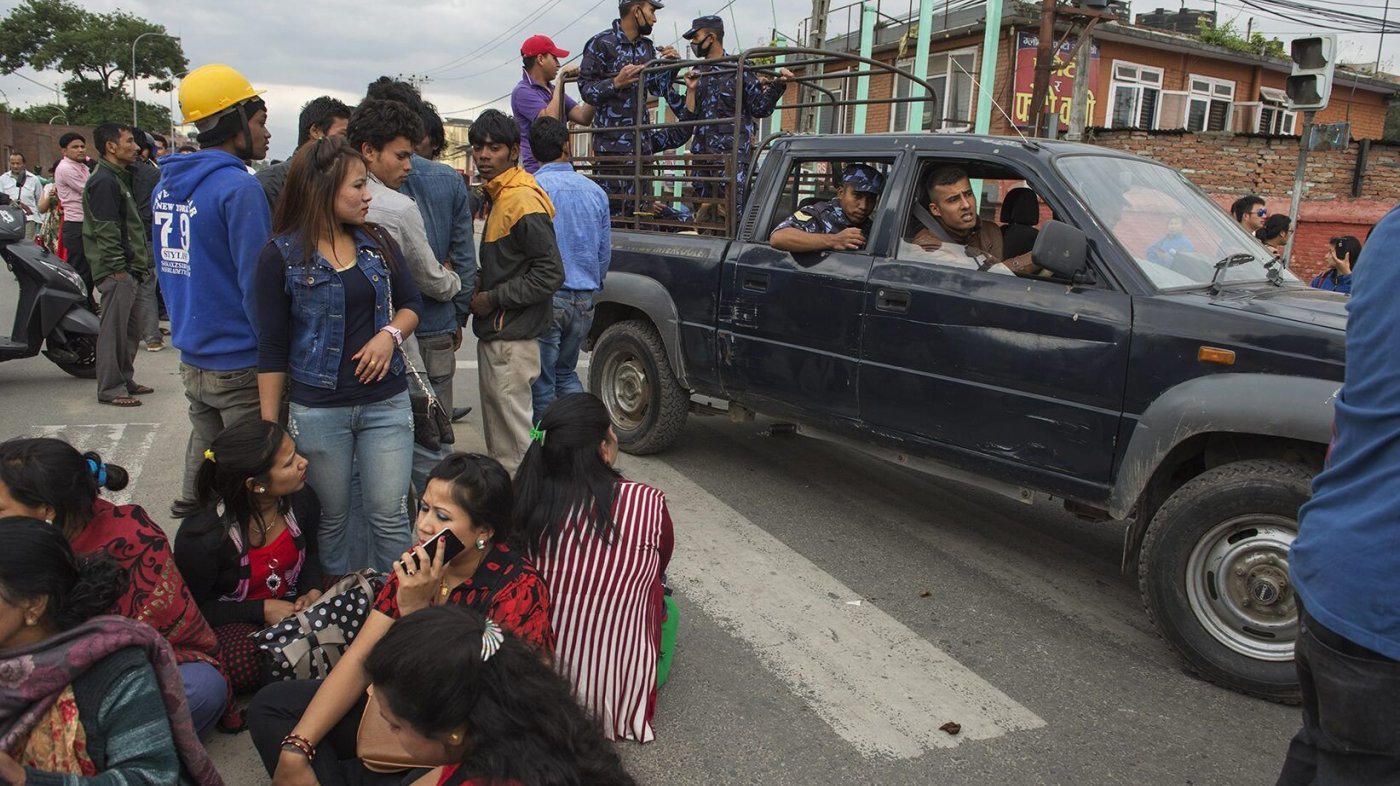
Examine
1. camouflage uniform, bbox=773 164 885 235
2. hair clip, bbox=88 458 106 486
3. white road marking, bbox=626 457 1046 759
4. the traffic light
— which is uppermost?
the traffic light

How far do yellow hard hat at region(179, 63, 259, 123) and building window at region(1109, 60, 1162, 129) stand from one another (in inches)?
790

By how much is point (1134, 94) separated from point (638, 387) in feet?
61.0

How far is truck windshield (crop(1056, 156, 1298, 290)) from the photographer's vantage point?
4078 mm

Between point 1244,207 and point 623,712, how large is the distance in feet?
25.0

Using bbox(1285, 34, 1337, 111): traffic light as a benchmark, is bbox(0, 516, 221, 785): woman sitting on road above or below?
below

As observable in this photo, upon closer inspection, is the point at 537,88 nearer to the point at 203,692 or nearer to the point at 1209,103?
the point at 203,692

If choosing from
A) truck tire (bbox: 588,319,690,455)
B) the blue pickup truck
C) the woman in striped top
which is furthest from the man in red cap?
the woman in striped top

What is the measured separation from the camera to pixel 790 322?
507 cm

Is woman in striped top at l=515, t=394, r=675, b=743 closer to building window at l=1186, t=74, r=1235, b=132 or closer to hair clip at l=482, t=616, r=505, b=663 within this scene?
hair clip at l=482, t=616, r=505, b=663

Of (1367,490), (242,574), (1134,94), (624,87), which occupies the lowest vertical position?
(242,574)

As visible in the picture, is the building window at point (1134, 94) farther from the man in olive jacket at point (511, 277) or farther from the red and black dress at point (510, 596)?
the red and black dress at point (510, 596)

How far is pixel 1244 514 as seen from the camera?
139 inches

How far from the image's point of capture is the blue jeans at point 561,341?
17.8ft

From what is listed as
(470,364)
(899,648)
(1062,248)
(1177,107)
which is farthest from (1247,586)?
(1177,107)
